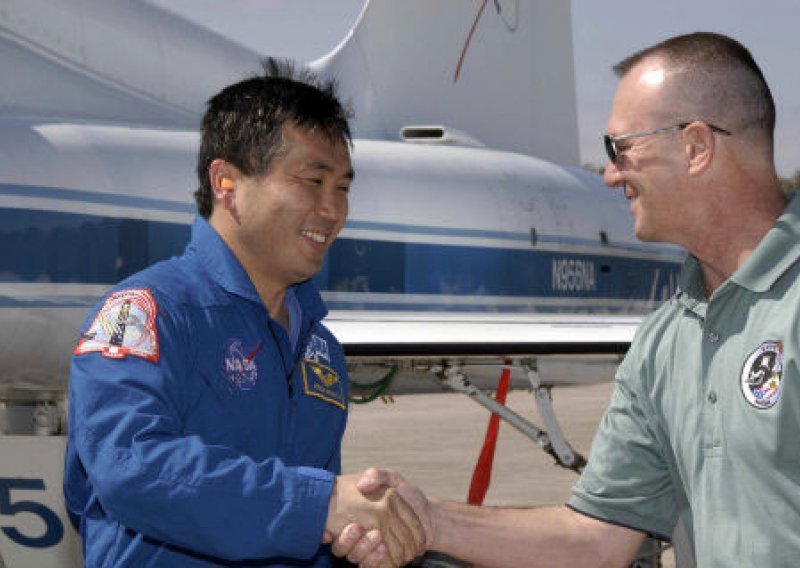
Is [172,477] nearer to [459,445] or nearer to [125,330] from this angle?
[125,330]

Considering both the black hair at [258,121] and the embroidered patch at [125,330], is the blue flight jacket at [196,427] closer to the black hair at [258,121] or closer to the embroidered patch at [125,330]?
the embroidered patch at [125,330]

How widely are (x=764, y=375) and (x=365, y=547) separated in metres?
1.18

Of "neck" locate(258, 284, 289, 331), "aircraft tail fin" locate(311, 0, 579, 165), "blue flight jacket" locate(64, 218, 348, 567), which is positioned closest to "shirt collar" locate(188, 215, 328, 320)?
"blue flight jacket" locate(64, 218, 348, 567)

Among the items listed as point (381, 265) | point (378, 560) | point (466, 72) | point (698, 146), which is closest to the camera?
point (698, 146)

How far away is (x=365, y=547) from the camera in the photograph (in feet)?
10.8

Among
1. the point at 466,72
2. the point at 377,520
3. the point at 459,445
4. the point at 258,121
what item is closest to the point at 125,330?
the point at 258,121

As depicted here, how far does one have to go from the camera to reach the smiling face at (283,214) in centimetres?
330

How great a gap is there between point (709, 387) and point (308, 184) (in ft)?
3.83

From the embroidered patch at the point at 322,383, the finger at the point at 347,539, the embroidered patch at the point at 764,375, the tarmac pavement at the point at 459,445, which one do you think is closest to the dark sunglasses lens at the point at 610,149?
the embroidered patch at the point at 764,375

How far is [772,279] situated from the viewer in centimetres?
265

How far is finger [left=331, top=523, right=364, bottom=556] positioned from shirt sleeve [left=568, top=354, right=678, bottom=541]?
1.83 ft

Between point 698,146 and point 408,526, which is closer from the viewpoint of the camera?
point 698,146

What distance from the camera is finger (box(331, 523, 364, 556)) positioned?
3154 mm

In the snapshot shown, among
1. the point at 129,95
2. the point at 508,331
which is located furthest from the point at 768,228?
the point at 129,95
